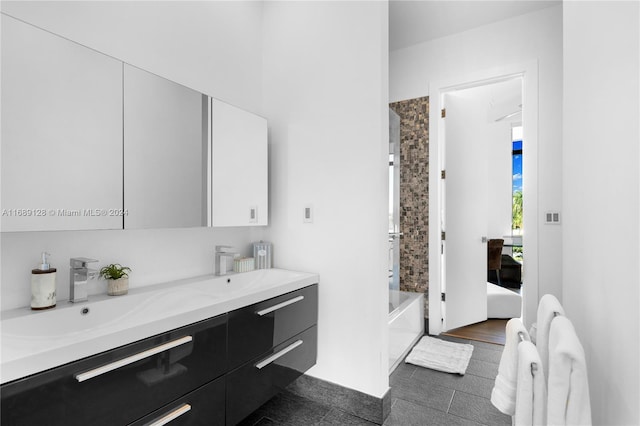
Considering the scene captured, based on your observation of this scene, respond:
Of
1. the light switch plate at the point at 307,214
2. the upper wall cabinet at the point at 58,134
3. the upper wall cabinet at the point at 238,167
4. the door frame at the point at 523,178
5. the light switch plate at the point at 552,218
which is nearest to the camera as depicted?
the upper wall cabinet at the point at 58,134

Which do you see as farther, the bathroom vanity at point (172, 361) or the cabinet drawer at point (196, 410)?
the cabinet drawer at point (196, 410)

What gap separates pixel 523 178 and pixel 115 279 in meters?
3.20

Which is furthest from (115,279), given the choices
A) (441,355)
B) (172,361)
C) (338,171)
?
(441,355)

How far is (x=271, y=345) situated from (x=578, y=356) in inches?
51.3

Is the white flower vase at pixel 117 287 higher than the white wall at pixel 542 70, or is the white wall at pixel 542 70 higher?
the white wall at pixel 542 70

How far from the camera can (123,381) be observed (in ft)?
3.42

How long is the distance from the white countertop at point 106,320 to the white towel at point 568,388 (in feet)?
3.84

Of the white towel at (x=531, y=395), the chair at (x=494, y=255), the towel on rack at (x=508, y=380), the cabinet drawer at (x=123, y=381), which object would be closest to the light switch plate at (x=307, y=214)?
the cabinet drawer at (x=123, y=381)

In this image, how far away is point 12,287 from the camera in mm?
1227

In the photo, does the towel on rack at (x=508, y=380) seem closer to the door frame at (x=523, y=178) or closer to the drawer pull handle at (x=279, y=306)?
the drawer pull handle at (x=279, y=306)

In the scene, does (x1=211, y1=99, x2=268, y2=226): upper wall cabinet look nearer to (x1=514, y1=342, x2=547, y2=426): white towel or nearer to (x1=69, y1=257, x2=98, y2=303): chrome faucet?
(x1=69, y1=257, x2=98, y2=303): chrome faucet

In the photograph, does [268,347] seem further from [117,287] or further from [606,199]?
[606,199]

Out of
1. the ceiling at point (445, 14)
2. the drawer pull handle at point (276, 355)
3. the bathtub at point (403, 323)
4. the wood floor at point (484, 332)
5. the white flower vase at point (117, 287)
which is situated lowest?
the wood floor at point (484, 332)

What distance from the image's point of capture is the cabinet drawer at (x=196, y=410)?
115 cm
